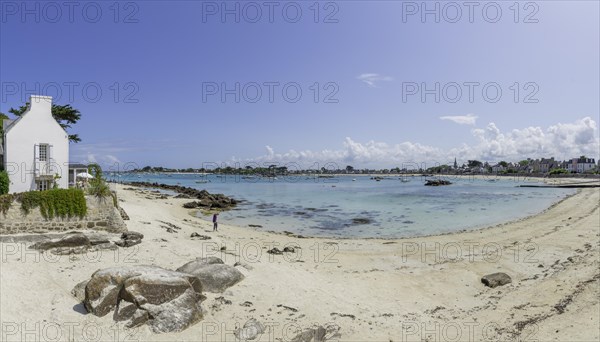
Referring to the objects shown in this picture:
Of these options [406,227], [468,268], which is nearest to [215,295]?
[468,268]

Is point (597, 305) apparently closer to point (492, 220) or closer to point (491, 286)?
point (491, 286)

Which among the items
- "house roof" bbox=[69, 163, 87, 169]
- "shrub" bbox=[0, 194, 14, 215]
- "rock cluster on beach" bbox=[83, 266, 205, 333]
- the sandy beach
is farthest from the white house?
"rock cluster on beach" bbox=[83, 266, 205, 333]

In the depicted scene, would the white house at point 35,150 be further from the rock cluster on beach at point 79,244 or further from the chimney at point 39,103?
the rock cluster on beach at point 79,244

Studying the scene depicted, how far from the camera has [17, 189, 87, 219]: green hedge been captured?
16328 mm

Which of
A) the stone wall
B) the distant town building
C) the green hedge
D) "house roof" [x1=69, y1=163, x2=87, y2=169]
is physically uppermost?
the distant town building

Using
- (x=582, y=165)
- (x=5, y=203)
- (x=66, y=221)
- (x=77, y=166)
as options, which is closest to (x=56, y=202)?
(x=66, y=221)

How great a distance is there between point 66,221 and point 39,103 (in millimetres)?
9630

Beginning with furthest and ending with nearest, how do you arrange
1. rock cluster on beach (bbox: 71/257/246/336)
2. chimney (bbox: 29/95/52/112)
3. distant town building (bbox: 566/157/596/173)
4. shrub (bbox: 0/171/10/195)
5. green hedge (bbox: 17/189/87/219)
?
distant town building (bbox: 566/157/596/173)
chimney (bbox: 29/95/52/112)
shrub (bbox: 0/171/10/195)
green hedge (bbox: 17/189/87/219)
rock cluster on beach (bbox: 71/257/246/336)

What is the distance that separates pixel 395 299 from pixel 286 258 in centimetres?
731

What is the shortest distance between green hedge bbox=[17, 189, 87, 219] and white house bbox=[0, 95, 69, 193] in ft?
18.5

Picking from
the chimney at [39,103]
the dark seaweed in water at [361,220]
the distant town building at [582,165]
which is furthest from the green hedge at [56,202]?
the distant town building at [582,165]

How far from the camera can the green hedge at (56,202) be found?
1633 centimetres

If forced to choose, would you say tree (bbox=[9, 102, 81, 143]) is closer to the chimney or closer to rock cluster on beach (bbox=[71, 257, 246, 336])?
the chimney

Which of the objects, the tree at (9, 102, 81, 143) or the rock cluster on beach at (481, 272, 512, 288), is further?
the tree at (9, 102, 81, 143)
